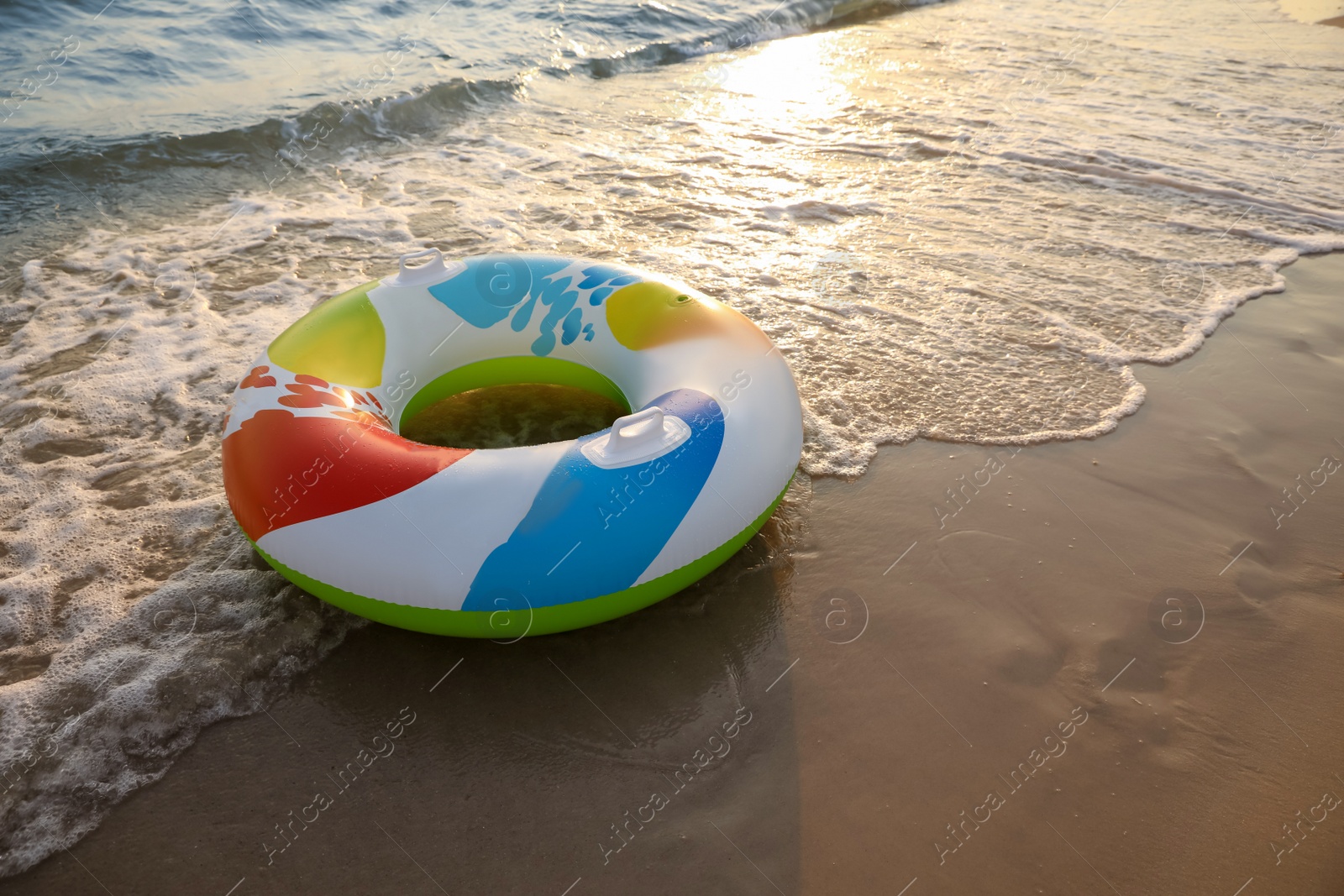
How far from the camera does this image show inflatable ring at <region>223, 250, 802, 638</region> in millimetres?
1935

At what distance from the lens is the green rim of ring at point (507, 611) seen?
6.45 feet

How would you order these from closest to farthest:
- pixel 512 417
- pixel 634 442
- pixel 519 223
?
pixel 634 442 → pixel 512 417 → pixel 519 223

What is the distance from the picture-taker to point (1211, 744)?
2.00m

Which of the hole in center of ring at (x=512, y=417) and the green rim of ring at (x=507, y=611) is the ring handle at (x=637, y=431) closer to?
the green rim of ring at (x=507, y=611)

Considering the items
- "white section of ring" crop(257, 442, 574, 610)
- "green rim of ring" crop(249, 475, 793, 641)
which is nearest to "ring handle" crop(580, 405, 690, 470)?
"white section of ring" crop(257, 442, 574, 610)

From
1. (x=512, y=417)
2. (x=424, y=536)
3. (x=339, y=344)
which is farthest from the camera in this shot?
(x=512, y=417)

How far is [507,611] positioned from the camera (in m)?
1.95

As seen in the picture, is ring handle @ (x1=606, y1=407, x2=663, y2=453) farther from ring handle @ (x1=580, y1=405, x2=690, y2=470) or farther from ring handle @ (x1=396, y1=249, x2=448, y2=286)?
ring handle @ (x1=396, y1=249, x2=448, y2=286)

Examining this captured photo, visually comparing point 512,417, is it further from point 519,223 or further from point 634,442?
point 519,223

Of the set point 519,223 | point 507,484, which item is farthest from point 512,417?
point 519,223

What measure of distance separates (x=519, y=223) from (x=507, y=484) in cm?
316

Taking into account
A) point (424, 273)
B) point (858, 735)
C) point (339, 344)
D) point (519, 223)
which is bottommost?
point (858, 735)

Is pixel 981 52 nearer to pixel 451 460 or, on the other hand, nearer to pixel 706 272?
pixel 706 272

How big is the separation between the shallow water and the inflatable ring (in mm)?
450
